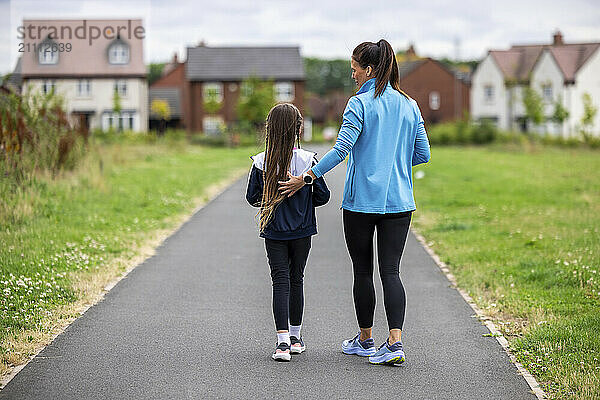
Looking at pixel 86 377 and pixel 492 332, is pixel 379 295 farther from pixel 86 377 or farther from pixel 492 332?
pixel 86 377

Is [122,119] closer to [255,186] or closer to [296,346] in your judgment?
[255,186]

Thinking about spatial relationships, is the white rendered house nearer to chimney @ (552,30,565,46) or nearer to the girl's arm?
chimney @ (552,30,565,46)

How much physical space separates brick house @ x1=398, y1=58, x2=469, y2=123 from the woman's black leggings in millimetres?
69520

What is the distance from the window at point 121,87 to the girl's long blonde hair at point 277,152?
57421mm

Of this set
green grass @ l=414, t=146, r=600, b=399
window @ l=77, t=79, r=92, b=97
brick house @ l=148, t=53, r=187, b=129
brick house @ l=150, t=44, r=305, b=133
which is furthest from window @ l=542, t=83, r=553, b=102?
green grass @ l=414, t=146, r=600, b=399

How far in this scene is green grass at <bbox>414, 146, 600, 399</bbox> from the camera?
17.4 feet

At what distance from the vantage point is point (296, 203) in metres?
5.38

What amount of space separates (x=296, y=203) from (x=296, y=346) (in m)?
1.00

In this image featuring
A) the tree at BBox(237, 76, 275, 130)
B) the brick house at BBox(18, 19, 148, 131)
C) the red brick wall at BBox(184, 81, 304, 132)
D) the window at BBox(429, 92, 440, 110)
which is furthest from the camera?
the window at BBox(429, 92, 440, 110)

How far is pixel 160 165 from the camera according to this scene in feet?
88.5

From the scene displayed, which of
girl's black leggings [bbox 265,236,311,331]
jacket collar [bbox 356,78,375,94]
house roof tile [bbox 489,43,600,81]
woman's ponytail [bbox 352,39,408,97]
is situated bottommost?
girl's black leggings [bbox 265,236,311,331]

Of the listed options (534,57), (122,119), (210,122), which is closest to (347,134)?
(122,119)

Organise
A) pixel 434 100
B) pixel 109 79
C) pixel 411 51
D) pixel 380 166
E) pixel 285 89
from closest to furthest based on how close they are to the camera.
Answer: pixel 380 166 < pixel 109 79 < pixel 285 89 < pixel 434 100 < pixel 411 51

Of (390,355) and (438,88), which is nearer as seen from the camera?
(390,355)
